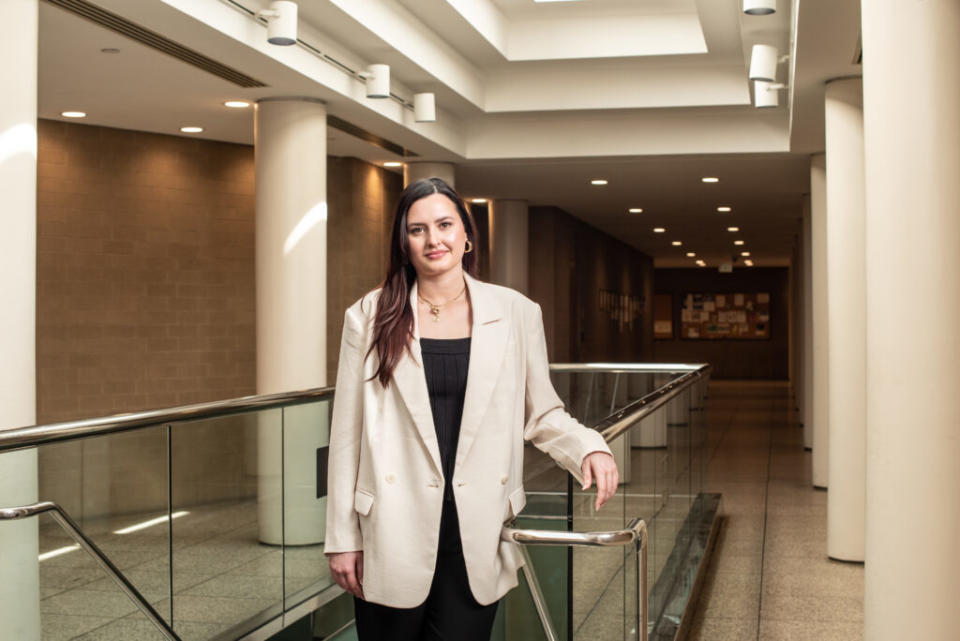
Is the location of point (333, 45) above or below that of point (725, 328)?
above

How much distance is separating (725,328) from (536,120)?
2299 centimetres

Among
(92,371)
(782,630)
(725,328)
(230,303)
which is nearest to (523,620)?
(782,630)

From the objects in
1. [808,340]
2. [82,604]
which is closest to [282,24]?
[82,604]

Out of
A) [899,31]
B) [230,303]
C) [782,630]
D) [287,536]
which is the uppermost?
[899,31]

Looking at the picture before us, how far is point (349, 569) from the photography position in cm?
222

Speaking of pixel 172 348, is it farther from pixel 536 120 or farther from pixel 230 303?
pixel 536 120

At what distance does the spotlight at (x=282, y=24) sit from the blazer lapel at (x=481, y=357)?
419 centimetres

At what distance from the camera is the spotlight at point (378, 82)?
7.77 meters

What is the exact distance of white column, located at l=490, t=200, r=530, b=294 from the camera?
50.0 feet

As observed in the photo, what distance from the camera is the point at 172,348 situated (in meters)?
9.77

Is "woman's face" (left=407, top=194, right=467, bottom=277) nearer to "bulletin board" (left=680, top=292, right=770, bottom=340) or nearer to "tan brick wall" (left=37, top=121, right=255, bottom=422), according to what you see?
"tan brick wall" (left=37, top=121, right=255, bottom=422)

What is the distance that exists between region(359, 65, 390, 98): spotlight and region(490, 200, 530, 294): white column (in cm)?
754

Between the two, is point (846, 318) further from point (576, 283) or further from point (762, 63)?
point (576, 283)

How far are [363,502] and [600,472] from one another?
49 centimetres
